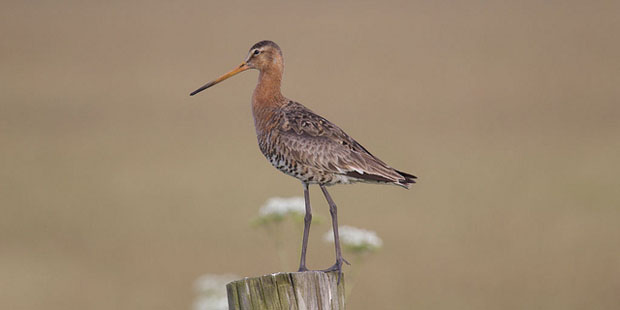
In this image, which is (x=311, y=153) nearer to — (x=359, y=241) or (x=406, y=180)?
(x=406, y=180)

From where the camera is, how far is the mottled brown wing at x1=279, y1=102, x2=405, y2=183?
6.68 m

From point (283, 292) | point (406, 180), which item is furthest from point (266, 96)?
point (283, 292)

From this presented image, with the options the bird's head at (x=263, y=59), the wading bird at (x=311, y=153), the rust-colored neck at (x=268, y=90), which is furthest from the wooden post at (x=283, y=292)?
the bird's head at (x=263, y=59)

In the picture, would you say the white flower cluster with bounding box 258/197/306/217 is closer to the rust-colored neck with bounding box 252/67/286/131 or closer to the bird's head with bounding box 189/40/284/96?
the rust-colored neck with bounding box 252/67/286/131

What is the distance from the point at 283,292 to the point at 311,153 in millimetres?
2146

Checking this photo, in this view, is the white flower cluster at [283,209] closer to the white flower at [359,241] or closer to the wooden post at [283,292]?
the white flower at [359,241]

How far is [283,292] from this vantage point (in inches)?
192

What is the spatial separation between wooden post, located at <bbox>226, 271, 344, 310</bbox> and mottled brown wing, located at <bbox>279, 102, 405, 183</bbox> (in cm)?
178

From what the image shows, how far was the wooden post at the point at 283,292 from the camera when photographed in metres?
4.85

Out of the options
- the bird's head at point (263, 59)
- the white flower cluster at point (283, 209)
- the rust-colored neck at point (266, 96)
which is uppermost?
the bird's head at point (263, 59)

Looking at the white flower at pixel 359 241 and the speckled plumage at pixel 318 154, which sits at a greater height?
the speckled plumage at pixel 318 154

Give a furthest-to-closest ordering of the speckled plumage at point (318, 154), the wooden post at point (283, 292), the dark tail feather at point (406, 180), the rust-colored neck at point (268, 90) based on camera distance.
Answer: the rust-colored neck at point (268, 90) < the speckled plumage at point (318, 154) < the dark tail feather at point (406, 180) < the wooden post at point (283, 292)

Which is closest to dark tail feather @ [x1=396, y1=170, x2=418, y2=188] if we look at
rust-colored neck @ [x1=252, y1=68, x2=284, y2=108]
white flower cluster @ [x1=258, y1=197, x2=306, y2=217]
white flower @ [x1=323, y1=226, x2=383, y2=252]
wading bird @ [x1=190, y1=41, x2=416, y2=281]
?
wading bird @ [x1=190, y1=41, x2=416, y2=281]

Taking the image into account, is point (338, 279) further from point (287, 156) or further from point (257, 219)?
point (257, 219)
